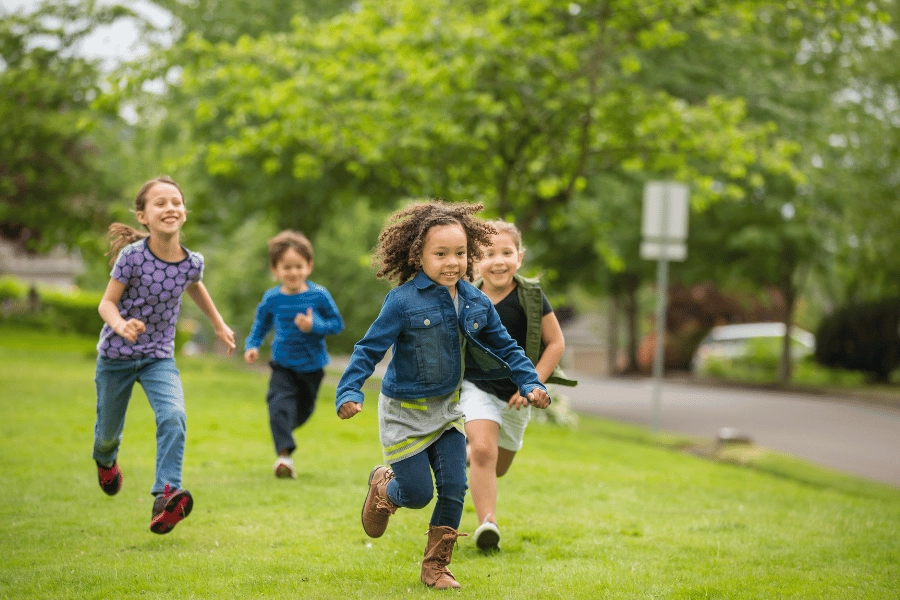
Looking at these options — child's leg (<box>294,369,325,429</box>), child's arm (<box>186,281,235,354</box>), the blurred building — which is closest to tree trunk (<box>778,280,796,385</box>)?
child's leg (<box>294,369,325,429</box>)

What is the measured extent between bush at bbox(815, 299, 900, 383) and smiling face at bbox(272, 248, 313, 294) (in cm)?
1856

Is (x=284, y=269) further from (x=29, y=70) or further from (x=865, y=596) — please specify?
(x=29, y=70)

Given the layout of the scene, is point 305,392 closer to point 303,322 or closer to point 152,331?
point 303,322

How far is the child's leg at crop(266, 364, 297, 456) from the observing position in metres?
7.51

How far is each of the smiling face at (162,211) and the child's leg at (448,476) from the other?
1976 mm

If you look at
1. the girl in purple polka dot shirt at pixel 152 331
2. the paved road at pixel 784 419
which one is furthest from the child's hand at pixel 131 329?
the paved road at pixel 784 419

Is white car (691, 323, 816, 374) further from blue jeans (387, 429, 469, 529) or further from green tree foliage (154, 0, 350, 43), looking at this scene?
blue jeans (387, 429, 469, 529)

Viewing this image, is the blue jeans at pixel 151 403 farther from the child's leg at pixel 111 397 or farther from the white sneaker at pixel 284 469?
the white sneaker at pixel 284 469

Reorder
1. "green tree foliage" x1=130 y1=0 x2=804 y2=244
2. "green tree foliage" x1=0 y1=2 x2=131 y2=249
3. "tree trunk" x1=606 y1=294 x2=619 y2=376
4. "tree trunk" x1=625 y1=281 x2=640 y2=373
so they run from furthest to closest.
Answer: "tree trunk" x1=606 y1=294 x2=619 y2=376 < "tree trunk" x1=625 y1=281 x2=640 y2=373 < "green tree foliage" x1=0 y1=2 x2=131 y2=249 < "green tree foliage" x1=130 y1=0 x2=804 y2=244

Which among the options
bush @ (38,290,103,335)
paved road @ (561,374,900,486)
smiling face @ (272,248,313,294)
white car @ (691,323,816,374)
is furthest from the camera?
white car @ (691,323,816,374)

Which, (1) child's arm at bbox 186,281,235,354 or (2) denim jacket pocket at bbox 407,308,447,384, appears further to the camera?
(1) child's arm at bbox 186,281,235,354

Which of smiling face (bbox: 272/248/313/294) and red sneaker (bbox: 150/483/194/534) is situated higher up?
smiling face (bbox: 272/248/313/294)

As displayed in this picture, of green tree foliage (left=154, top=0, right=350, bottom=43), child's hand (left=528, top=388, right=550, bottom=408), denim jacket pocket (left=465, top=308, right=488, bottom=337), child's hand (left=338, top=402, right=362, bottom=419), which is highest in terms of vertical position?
green tree foliage (left=154, top=0, right=350, bottom=43)

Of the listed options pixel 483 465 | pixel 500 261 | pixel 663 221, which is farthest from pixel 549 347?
pixel 663 221
